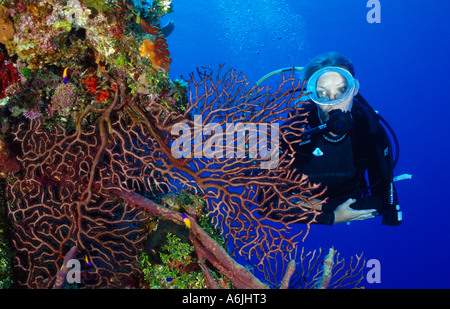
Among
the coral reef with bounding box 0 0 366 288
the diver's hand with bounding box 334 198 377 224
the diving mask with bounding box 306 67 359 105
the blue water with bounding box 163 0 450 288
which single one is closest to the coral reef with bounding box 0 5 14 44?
the coral reef with bounding box 0 0 366 288

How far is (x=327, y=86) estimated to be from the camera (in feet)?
14.6

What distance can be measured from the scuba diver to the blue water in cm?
3622

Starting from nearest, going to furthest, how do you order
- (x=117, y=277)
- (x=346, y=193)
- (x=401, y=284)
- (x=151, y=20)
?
(x=117, y=277) < (x=151, y=20) < (x=346, y=193) < (x=401, y=284)

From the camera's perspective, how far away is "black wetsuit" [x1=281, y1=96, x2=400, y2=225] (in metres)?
4.20

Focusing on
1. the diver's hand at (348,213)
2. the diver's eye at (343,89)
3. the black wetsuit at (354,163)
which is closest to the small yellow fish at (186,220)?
the black wetsuit at (354,163)

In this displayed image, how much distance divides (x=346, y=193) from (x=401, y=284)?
2086 inches

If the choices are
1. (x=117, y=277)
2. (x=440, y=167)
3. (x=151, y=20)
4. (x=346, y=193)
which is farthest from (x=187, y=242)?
(x=440, y=167)

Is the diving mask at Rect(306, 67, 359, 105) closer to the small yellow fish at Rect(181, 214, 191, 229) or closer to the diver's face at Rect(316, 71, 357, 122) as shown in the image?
the diver's face at Rect(316, 71, 357, 122)

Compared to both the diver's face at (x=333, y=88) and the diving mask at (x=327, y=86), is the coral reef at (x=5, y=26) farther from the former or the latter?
the diver's face at (x=333, y=88)

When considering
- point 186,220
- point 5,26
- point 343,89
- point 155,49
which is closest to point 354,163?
point 343,89

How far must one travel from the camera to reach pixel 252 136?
3488 mm

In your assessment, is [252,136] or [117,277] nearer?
[252,136]

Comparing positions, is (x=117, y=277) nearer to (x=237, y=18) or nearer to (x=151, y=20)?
(x=151, y=20)

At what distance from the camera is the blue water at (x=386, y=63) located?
137 ft
